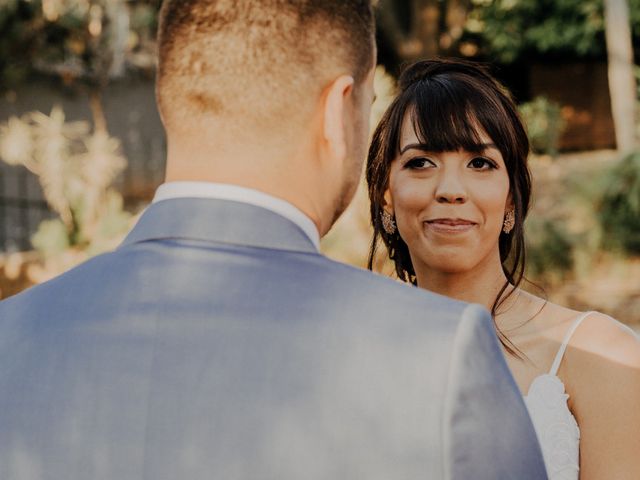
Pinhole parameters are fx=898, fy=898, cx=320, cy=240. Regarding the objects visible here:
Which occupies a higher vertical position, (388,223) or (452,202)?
(452,202)

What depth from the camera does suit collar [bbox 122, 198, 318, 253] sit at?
4.60 ft

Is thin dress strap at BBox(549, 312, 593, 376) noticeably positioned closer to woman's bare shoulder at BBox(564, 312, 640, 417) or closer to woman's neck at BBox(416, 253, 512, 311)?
woman's bare shoulder at BBox(564, 312, 640, 417)

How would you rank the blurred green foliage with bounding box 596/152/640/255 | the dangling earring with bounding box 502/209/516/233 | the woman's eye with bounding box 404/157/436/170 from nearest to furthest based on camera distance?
1. the woman's eye with bounding box 404/157/436/170
2. the dangling earring with bounding box 502/209/516/233
3. the blurred green foliage with bounding box 596/152/640/255

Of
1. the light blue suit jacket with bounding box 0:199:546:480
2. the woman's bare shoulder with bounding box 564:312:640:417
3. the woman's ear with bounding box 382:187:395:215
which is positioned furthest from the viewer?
the woman's ear with bounding box 382:187:395:215

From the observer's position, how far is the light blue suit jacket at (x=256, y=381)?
125cm

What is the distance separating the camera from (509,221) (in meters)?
3.05

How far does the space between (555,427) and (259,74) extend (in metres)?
1.61

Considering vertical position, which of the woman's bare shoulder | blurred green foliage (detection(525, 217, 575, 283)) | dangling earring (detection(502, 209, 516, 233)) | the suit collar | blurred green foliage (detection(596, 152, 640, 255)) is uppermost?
the suit collar

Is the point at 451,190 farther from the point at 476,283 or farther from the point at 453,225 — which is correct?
the point at 476,283

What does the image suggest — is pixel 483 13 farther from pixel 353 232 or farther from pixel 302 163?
pixel 302 163

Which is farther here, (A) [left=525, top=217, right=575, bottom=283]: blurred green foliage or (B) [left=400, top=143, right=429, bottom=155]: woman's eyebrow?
(A) [left=525, top=217, right=575, bottom=283]: blurred green foliage

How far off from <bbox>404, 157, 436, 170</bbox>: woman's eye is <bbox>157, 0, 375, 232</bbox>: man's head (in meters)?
1.47

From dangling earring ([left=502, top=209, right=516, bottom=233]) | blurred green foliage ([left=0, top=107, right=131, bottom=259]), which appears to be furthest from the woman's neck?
blurred green foliage ([left=0, top=107, right=131, bottom=259])

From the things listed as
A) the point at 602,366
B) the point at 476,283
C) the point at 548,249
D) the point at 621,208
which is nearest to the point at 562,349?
the point at 602,366
